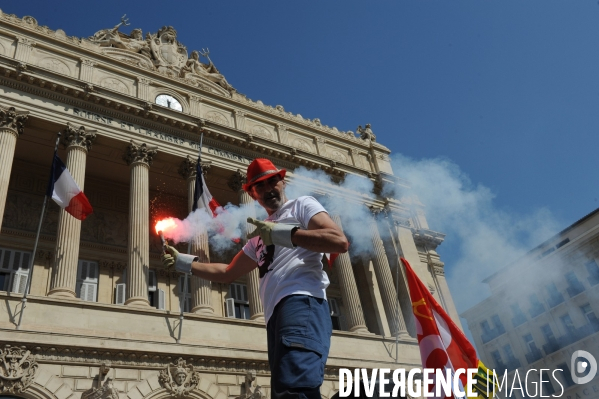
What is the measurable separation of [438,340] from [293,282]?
10.4m

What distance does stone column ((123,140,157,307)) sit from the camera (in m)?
15.6

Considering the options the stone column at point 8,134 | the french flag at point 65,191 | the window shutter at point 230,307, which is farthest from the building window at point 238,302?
the stone column at point 8,134

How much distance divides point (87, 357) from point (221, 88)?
1508 cm

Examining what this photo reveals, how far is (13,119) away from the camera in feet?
54.2

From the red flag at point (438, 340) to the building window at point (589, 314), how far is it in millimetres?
32660

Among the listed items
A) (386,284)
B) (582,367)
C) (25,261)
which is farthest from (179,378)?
(582,367)

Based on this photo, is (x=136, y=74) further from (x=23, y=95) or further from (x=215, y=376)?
(x=215, y=376)

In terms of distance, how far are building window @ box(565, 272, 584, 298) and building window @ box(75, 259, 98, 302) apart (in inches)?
1544

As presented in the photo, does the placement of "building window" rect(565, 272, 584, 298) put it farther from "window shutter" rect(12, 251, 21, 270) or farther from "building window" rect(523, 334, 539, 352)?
"window shutter" rect(12, 251, 21, 270)

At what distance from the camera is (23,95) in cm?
1736

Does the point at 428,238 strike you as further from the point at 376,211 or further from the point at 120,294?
the point at 120,294

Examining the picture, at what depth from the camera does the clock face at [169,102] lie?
21278mm

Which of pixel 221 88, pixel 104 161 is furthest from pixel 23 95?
pixel 221 88

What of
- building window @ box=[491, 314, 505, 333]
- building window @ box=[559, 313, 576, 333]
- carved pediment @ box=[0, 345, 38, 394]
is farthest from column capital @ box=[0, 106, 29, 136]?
building window @ box=[491, 314, 505, 333]
